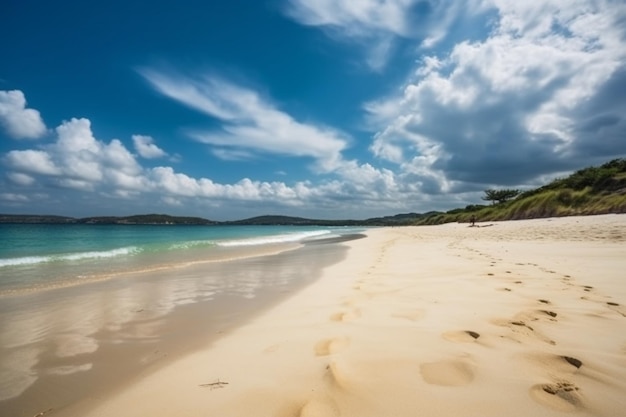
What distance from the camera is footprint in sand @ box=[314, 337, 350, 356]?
2.91m

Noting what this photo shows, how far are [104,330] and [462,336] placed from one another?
4.57m

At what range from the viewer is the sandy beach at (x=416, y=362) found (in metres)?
1.94

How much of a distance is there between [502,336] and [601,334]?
33.7 inches

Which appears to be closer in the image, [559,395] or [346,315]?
[559,395]

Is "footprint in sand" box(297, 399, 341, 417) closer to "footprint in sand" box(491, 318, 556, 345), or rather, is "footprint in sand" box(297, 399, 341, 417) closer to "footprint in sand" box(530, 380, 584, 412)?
"footprint in sand" box(530, 380, 584, 412)

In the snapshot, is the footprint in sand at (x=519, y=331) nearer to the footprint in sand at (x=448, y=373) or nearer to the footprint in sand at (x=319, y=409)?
the footprint in sand at (x=448, y=373)

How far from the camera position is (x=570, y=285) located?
4832mm

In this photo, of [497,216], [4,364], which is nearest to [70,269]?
[4,364]

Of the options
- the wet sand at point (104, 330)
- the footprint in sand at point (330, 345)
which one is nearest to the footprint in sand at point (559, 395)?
the footprint in sand at point (330, 345)

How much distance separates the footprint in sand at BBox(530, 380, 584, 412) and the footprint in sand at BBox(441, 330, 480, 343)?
89 centimetres

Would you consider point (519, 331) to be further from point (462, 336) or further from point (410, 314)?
point (410, 314)

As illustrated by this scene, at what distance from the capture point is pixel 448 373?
228 cm

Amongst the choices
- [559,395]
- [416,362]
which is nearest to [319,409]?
[416,362]

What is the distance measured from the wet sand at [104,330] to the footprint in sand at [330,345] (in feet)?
4.85
